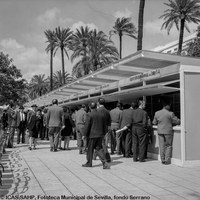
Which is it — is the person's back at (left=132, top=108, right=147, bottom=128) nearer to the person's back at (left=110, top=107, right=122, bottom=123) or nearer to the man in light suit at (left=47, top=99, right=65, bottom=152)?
the person's back at (left=110, top=107, right=122, bottom=123)

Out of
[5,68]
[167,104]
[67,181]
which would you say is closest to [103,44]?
[5,68]

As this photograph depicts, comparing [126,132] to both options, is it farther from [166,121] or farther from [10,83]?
[10,83]

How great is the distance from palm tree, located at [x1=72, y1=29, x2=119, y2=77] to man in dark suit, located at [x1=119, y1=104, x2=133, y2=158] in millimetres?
30121

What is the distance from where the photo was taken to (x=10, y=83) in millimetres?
19609

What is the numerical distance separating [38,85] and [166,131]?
70717 millimetres

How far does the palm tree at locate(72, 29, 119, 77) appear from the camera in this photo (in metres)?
40.9

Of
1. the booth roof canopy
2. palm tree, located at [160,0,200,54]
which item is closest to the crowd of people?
the booth roof canopy

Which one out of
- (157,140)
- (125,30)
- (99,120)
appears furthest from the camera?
(125,30)

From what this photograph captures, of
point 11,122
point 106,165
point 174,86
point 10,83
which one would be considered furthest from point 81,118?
point 10,83

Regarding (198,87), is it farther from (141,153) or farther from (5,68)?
(5,68)

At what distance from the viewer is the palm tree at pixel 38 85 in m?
77.9

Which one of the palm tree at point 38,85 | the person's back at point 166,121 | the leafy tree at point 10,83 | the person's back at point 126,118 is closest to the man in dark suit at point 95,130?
the person's back at point 126,118

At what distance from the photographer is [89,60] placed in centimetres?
4175

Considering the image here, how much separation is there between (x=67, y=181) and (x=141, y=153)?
323 centimetres
